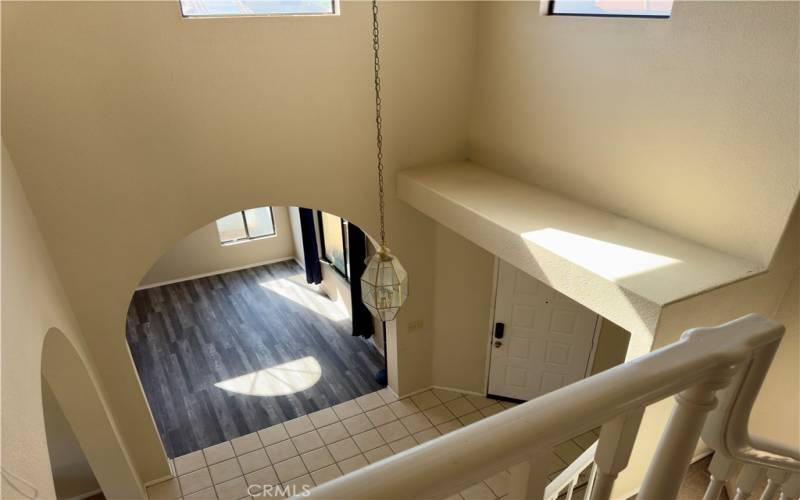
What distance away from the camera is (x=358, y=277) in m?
7.25

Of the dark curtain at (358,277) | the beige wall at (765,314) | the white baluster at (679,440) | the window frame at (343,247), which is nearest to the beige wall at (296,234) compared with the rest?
the window frame at (343,247)

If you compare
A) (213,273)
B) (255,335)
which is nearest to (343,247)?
(255,335)

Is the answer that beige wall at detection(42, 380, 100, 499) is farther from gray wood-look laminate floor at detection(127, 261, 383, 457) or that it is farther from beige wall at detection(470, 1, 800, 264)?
beige wall at detection(470, 1, 800, 264)

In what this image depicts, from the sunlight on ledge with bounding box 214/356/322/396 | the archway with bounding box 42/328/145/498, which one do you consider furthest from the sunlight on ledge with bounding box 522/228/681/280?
the sunlight on ledge with bounding box 214/356/322/396

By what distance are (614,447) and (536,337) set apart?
17.3 ft

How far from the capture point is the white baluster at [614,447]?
2.48 feet

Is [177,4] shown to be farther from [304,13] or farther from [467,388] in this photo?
[467,388]

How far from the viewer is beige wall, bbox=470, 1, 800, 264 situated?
2900 millimetres

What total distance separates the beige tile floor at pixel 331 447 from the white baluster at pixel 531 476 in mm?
4381

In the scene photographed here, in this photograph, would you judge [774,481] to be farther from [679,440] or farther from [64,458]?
[64,458]

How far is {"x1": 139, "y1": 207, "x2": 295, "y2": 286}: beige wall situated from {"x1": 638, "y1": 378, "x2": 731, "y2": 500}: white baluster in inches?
366

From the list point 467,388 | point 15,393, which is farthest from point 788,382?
point 15,393

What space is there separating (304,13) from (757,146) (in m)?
3.44

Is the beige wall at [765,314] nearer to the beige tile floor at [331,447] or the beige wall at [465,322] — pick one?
the beige tile floor at [331,447]
